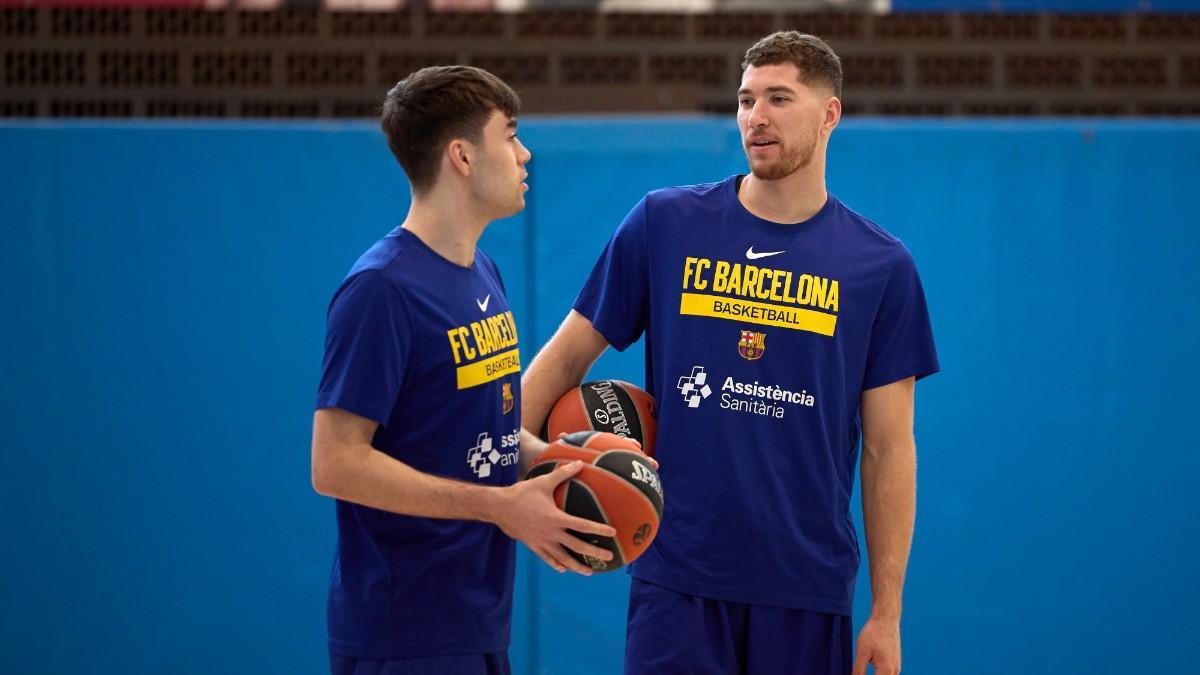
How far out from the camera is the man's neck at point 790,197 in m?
A: 3.28

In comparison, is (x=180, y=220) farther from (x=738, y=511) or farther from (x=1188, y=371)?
(x=1188, y=371)

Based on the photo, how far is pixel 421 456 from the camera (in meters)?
2.59

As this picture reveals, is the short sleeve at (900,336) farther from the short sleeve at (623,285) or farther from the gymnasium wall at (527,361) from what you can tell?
the gymnasium wall at (527,361)

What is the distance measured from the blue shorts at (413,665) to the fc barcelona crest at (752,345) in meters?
1.01

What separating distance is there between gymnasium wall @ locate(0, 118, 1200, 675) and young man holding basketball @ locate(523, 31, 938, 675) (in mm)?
1736

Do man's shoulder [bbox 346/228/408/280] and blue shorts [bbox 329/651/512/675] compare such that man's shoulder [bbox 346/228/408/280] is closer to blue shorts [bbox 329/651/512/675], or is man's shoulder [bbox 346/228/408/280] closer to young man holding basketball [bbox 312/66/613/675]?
young man holding basketball [bbox 312/66/613/675]

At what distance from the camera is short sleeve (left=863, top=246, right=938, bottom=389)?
3.21 meters

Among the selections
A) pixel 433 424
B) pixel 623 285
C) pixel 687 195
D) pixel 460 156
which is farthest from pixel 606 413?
pixel 460 156

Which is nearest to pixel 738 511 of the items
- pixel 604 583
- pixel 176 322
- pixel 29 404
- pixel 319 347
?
pixel 604 583

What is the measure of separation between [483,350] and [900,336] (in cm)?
116

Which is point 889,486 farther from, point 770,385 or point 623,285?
point 623,285

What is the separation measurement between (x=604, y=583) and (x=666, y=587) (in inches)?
73.1

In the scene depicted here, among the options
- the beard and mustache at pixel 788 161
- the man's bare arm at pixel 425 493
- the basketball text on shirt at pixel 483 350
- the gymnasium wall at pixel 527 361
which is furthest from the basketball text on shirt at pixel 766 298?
the gymnasium wall at pixel 527 361

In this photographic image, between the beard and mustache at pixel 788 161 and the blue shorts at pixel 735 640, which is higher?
the beard and mustache at pixel 788 161
